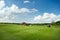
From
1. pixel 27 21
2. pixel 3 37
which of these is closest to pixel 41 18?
pixel 27 21

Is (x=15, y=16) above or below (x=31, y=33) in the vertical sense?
above

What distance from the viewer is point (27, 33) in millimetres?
10992

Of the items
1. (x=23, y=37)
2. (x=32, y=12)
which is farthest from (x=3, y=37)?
(x=32, y=12)

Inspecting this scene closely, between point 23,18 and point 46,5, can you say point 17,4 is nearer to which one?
point 23,18

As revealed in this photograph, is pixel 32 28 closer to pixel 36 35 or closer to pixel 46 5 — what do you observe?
pixel 36 35

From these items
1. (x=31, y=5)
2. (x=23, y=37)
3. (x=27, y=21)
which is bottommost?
(x=23, y=37)

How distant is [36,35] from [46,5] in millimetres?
2578

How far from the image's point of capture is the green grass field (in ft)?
34.8

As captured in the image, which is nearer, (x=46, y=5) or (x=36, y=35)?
(x=36, y=35)

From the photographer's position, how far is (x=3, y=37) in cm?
1047

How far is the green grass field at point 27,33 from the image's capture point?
34.8 ft

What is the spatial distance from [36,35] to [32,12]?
190cm

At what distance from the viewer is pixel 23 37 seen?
34.8 ft

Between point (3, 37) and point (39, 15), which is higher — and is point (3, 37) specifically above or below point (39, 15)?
below
